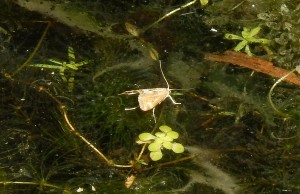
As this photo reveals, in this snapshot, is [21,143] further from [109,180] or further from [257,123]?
[257,123]

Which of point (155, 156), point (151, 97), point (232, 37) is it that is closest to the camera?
point (155, 156)

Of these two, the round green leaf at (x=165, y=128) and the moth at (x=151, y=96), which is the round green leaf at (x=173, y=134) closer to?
the round green leaf at (x=165, y=128)

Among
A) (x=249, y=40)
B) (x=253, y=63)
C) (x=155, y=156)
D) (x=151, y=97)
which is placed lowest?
(x=155, y=156)

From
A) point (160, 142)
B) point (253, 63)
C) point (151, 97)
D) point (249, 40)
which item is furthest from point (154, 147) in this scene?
point (249, 40)

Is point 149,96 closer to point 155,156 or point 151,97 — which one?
point 151,97

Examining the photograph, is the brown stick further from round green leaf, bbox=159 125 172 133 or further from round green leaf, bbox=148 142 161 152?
round green leaf, bbox=148 142 161 152

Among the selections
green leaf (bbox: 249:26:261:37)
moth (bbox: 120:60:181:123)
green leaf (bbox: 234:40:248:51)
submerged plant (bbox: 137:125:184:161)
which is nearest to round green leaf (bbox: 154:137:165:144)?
submerged plant (bbox: 137:125:184:161)

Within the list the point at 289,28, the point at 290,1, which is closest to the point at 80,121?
the point at 289,28
